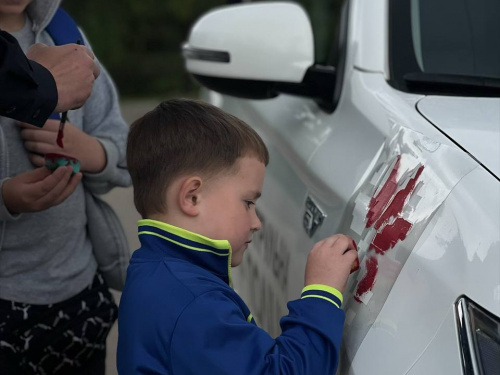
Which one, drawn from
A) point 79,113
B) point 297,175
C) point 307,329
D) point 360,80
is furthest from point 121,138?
point 307,329

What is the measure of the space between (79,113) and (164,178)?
789mm

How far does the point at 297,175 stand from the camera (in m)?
2.46

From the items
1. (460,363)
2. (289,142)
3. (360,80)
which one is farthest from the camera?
(289,142)

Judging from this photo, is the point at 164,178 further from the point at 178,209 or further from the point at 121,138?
the point at 121,138

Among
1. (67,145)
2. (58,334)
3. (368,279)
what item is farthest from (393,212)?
(58,334)

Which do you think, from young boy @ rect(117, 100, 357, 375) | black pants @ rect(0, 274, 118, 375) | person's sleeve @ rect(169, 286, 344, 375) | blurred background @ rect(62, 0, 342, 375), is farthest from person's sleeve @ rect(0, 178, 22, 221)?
blurred background @ rect(62, 0, 342, 375)

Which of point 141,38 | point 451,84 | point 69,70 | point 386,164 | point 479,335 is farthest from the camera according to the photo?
point 141,38

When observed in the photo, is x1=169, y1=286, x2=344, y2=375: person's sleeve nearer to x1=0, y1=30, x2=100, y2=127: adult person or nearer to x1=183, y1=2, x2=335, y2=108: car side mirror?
x1=0, y1=30, x2=100, y2=127: adult person

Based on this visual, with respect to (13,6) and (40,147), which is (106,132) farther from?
(13,6)

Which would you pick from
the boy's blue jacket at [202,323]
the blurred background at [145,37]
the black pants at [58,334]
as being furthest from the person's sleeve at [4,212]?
the blurred background at [145,37]

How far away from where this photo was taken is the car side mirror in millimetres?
2432

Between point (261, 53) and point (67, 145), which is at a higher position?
point (261, 53)

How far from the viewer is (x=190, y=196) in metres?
1.78

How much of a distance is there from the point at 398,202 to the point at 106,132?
115 centimetres
